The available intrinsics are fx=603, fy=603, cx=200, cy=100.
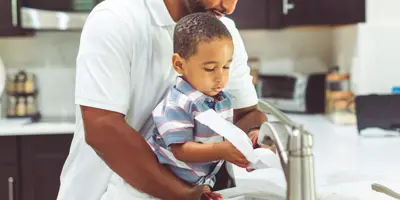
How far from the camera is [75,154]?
4.21 feet

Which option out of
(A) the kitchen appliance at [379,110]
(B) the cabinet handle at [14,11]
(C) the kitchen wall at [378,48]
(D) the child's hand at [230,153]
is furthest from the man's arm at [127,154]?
(B) the cabinet handle at [14,11]

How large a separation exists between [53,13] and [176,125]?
73.8 inches

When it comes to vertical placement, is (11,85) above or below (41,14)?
below

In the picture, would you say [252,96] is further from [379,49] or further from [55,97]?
[55,97]

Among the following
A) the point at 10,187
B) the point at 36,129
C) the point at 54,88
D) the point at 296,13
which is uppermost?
the point at 296,13

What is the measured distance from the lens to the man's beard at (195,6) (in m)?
1.11

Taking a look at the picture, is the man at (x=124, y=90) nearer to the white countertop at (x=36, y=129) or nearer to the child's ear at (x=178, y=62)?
the child's ear at (x=178, y=62)

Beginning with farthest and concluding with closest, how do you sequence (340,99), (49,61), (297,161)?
(49,61), (340,99), (297,161)

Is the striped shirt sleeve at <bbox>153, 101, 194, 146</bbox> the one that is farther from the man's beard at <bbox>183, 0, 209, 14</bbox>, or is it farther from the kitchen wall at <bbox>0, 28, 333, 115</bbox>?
the kitchen wall at <bbox>0, 28, 333, 115</bbox>

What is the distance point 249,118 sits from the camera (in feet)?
4.35

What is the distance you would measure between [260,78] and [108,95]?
197cm

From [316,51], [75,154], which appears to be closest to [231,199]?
[75,154]

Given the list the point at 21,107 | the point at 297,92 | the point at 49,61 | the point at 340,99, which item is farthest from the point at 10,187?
the point at 340,99

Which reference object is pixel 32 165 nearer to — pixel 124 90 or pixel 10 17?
pixel 10 17
